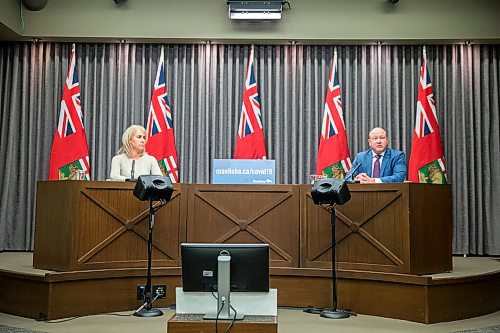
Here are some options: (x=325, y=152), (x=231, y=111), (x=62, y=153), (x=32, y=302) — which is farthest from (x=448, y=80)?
(x=32, y=302)

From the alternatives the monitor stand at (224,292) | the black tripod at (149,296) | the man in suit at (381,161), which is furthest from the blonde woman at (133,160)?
the monitor stand at (224,292)

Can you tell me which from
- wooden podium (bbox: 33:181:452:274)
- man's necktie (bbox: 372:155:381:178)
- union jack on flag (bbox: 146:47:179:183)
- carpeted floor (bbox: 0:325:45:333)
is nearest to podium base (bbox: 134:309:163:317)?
wooden podium (bbox: 33:181:452:274)

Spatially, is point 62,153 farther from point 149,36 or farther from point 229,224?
point 229,224

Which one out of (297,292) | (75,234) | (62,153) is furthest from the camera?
(62,153)

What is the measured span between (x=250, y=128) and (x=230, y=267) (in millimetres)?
4594

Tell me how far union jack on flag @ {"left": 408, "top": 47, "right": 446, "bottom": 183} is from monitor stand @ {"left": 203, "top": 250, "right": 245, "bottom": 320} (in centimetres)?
484

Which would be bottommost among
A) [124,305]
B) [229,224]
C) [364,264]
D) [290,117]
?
[124,305]

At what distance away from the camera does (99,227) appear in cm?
505

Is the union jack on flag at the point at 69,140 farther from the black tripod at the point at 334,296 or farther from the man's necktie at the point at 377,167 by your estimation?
the black tripod at the point at 334,296

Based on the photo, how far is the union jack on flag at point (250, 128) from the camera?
25.6 ft

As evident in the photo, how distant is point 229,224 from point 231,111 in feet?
9.77

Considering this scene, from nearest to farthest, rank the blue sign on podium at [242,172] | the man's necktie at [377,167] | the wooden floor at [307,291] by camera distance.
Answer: the wooden floor at [307,291] < the blue sign on podium at [242,172] < the man's necktie at [377,167]

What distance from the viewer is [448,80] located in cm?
798

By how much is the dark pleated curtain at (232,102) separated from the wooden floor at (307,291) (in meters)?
2.67
